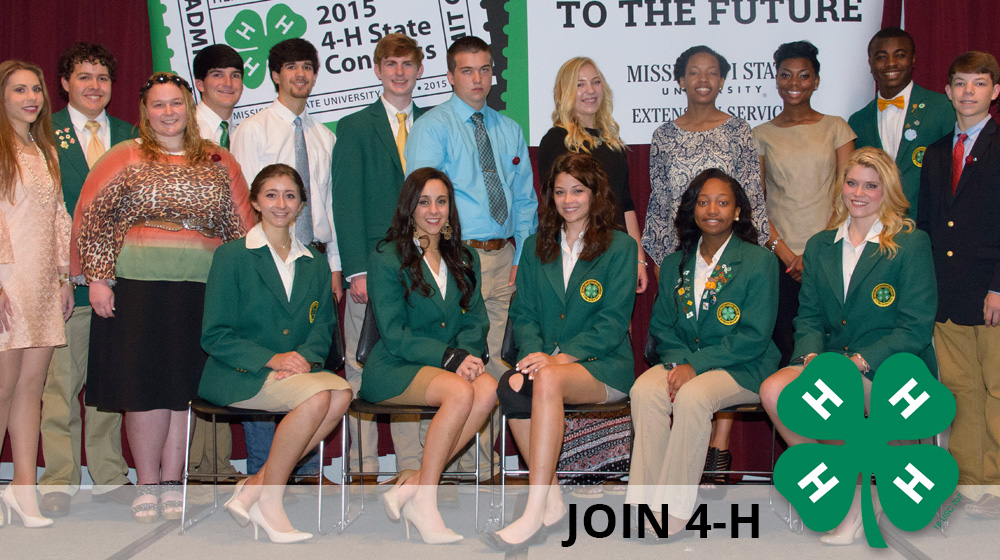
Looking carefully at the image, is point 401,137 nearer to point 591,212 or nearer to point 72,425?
point 591,212

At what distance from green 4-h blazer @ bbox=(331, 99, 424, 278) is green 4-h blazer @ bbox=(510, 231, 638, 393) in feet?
2.65

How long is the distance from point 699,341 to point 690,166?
93 cm

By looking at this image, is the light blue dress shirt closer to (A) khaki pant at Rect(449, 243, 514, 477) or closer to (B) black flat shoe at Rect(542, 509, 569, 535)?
(A) khaki pant at Rect(449, 243, 514, 477)

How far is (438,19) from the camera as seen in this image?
14.9 feet

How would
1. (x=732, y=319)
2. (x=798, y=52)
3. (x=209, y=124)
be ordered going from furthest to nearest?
(x=798, y=52) < (x=209, y=124) < (x=732, y=319)

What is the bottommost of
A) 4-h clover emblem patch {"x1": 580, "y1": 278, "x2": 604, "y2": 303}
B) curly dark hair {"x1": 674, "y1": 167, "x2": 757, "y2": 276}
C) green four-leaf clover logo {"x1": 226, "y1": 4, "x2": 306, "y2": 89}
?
4-h clover emblem patch {"x1": 580, "y1": 278, "x2": 604, "y2": 303}

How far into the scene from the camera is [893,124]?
13.5 ft

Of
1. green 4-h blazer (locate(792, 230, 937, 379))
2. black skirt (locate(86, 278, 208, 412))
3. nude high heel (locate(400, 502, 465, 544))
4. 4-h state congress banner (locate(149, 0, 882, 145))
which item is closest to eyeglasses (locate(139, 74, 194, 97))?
black skirt (locate(86, 278, 208, 412))

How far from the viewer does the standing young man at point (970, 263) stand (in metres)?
3.56

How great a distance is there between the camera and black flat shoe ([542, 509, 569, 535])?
10.5 ft

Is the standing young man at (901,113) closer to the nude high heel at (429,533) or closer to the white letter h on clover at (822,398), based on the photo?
the white letter h on clover at (822,398)

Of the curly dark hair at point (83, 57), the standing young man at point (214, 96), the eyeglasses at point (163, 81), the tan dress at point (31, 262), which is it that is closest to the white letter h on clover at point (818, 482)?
the standing young man at point (214, 96)

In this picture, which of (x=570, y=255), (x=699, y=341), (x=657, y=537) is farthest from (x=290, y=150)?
(x=657, y=537)

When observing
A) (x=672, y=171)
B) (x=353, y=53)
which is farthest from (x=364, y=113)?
(x=672, y=171)
